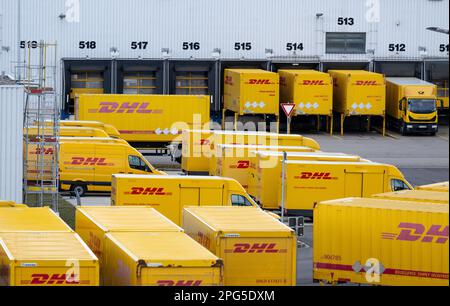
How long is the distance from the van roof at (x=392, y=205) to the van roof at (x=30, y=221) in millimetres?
6251

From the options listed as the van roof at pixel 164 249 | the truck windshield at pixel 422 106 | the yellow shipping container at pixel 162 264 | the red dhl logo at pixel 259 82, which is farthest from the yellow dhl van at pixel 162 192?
the truck windshield at pixel 422 106

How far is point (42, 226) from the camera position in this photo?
84.9ft

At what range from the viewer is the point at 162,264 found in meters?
21.2

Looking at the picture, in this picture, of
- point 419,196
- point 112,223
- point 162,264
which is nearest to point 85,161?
point 419,196

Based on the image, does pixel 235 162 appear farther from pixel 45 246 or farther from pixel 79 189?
pixel 45 246

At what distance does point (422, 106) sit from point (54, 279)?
44.5 meters

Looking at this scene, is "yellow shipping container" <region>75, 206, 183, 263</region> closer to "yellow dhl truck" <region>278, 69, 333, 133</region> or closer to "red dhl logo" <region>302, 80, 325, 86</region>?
"yellow dhl truck" <region>278, 69, 333, 133</region>

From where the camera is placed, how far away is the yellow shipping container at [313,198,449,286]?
26.7 metres

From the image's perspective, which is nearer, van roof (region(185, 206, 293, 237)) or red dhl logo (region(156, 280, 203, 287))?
red dhl logo (region(156, 280, 203, 287))

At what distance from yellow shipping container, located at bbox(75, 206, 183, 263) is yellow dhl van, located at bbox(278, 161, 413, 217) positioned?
11.0m

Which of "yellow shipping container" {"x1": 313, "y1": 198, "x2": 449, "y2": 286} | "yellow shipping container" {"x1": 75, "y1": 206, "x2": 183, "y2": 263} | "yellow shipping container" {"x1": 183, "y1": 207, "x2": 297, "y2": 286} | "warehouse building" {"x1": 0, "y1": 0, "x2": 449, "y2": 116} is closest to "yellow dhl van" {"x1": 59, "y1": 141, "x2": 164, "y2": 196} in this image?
"yellow shipping container" {"x1": 75, "y1": 206, "x2": 183, "y2": 263}

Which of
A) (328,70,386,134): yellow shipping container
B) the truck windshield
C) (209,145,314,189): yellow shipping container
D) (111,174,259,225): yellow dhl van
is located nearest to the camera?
(111,174,259,225): yellow dhl van

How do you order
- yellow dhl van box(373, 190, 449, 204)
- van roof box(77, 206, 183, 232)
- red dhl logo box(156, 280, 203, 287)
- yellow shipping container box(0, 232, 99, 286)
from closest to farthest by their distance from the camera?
red dhl logo box(156, 280, 203, 287) → yellow shipping container box(0, 232, 99, 286) → van roof box(77, 206, 183, 232) → yellow dhl van box(373, 190, 449, 204)

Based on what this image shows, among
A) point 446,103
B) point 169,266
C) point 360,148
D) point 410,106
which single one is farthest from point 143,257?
point 446,103
